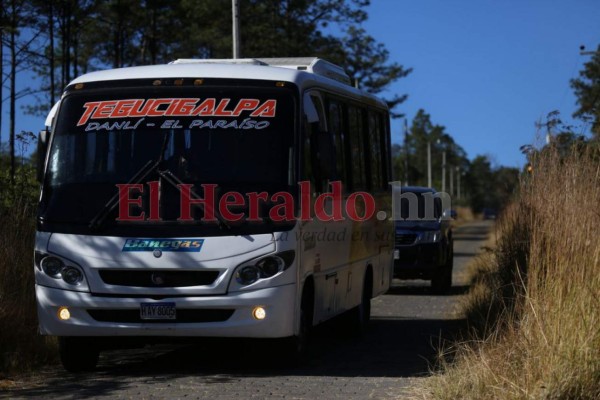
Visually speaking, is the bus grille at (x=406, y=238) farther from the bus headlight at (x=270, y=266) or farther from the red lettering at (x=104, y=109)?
the bus headlight at (x=270, y=266)

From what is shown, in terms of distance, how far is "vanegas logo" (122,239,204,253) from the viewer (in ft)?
35.0

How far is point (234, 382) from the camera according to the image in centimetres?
1062

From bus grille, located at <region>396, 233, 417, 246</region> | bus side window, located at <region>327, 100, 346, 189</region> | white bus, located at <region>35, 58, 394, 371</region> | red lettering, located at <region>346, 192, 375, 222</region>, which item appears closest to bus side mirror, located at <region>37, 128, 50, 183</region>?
white bus, located at <region>35, 58, 394, 371</region>

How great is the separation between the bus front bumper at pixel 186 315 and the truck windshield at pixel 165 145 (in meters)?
0.67

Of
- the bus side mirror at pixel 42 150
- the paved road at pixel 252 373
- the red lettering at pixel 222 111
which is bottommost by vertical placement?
the paved road at pixel 252 373

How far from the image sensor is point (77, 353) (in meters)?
11.4

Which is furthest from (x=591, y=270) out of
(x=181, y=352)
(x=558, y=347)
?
(x=181, y=352)

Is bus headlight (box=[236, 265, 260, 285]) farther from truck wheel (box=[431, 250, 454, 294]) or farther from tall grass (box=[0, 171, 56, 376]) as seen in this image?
truck wheel (box=[431, 250, 454, 294])

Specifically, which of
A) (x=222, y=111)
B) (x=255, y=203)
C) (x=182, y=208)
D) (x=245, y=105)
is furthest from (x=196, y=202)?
(x=245, y=105)

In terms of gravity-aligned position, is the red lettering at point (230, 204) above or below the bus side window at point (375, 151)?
below

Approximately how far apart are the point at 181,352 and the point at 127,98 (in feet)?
10.5

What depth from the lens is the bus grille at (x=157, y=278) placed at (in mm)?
10680

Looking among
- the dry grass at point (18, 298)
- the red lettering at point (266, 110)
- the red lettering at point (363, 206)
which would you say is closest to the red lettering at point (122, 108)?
A: the red lettering at point (266, 110)

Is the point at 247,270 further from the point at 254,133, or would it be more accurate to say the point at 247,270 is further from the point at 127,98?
the point at 127,98
